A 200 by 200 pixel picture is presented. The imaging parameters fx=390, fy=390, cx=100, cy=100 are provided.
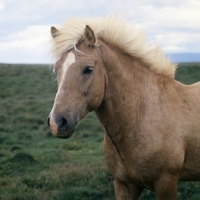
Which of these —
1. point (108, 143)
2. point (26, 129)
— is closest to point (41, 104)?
point (26, 129)

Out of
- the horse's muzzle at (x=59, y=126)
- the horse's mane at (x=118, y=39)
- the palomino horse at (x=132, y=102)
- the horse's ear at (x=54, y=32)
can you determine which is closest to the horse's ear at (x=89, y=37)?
the palomino horse at (x=132, y=102)

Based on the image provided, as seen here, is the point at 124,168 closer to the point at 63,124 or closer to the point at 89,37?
the point at 63,124

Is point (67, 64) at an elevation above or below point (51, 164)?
above

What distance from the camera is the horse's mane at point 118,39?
3.84m

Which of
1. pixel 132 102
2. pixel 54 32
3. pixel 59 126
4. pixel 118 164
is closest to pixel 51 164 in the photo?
pixel 118 164

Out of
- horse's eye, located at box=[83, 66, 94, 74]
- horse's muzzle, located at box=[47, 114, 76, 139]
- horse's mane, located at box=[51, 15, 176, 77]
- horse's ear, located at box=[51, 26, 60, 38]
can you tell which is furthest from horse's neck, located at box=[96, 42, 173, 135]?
horse's muzzle, located at box=[47, 114, 76, 139]

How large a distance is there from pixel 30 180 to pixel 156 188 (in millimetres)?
3593

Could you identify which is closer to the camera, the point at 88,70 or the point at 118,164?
the point at 88,70

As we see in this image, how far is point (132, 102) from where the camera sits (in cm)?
411

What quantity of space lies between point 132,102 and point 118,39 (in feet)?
2.24

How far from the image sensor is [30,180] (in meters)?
7.12

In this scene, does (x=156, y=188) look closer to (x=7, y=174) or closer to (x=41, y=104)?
(x=7, y=174)

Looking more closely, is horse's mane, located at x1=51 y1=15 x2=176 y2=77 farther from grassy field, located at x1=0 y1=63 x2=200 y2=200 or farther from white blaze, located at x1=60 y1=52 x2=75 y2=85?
grassy field, located at x1=0 y1=63 x2=200 y2=200

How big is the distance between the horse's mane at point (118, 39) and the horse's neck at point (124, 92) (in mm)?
118
